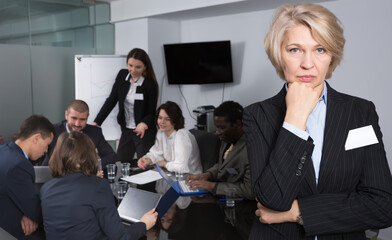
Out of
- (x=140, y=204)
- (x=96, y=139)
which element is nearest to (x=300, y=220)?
(x=140, y=204)

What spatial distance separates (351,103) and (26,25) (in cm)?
474

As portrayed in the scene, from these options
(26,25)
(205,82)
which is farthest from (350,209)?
(26,25)

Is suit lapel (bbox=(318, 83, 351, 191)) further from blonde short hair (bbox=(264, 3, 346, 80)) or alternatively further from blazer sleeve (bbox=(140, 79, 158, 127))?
blazer sleeve (bbox=(140, 79, 158, 127))

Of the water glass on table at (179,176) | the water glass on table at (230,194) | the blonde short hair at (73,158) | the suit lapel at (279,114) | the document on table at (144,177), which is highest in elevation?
the suit lapel at (279,114)

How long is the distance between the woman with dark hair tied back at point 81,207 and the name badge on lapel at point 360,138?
1054 millimetres

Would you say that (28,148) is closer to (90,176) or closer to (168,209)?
(90,176)

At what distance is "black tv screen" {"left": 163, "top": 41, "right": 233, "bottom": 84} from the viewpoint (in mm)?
4934

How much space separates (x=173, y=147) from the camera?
322 centimetres

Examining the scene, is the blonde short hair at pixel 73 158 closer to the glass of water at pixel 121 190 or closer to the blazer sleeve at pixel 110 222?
the blazer sleeve at pixel 110 222

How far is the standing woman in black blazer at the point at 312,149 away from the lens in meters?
0.89

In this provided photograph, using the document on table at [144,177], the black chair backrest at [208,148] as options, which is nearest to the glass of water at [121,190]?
the document on table at [144,177]

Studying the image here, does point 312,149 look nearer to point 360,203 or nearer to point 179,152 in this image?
point 360,203

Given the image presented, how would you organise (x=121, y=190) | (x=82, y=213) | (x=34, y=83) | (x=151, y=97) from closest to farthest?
1. (x=82, y=213)
2. (x=121, y=190)
3. (x=151, y=97)
4. (x=34, y=83)

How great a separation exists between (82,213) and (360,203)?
116cm
